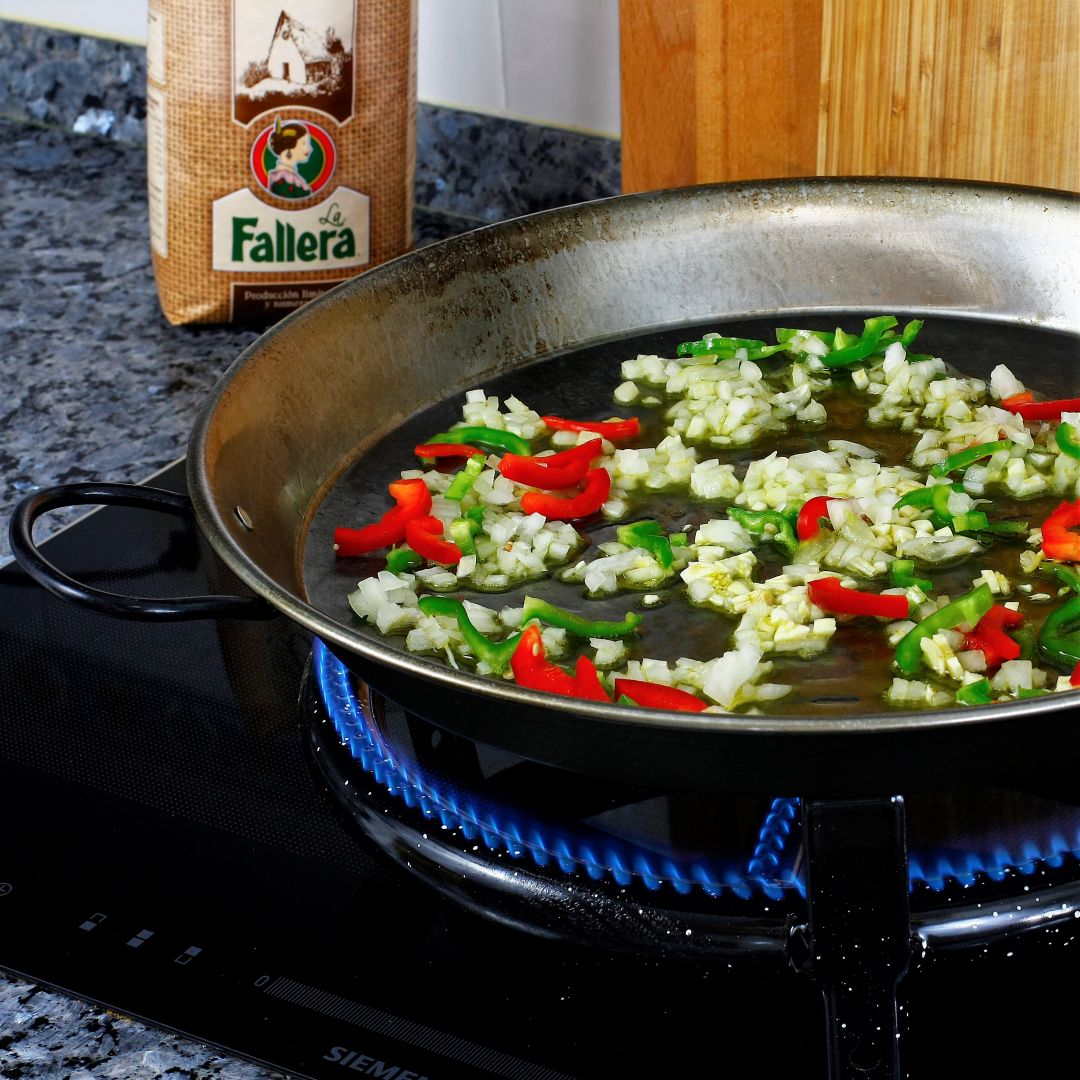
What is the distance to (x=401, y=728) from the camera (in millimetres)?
901

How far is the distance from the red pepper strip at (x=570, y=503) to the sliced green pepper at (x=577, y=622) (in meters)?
0.14

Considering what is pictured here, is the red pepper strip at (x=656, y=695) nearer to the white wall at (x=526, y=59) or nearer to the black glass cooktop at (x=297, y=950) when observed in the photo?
the black glass cooktop at (x=297, y=950)

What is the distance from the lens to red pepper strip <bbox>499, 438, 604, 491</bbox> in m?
1.06

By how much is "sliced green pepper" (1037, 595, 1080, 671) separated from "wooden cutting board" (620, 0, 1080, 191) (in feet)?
1.77

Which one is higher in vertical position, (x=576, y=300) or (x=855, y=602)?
(x=576, y=300)

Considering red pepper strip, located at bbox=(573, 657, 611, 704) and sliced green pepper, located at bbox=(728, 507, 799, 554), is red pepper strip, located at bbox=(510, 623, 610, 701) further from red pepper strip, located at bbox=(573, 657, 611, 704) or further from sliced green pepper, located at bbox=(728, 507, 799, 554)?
sliced green pepper, located at bbox=(728, 507, 799, 554)

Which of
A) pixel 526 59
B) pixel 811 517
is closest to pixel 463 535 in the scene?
pixel 811 517

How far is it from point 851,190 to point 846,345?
0.48 ft

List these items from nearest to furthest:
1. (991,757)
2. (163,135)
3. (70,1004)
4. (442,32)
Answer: (991,757)
(70,1004)
(163,135)
(442,32)

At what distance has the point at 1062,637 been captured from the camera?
86cm

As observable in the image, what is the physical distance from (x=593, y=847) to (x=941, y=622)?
250mm

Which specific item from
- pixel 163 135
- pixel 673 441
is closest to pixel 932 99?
pixel 673 441

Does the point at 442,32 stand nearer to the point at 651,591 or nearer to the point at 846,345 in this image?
the point at 846,345

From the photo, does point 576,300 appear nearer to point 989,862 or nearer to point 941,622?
point 941,622
